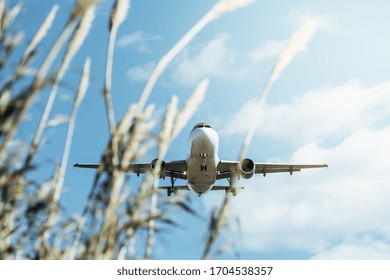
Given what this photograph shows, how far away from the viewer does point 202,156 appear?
78.1 ft

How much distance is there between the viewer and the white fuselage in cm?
2328

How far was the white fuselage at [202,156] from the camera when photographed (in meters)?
23.3

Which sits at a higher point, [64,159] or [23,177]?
[64,159]

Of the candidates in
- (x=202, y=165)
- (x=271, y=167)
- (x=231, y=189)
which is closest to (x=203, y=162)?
(x=202, y=165)

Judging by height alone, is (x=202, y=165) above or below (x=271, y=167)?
below

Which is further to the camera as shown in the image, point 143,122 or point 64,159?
point 64,159

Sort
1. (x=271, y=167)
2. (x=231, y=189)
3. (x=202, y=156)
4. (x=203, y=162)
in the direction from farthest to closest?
(x=271, y=167) < (x=203, y=162) < (x=202, y=156) < (x=231, y=189)

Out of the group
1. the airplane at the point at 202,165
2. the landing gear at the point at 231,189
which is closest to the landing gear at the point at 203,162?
the airplane at the point at 202,165

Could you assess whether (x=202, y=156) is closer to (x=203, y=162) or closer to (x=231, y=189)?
(x=203, y=162)
